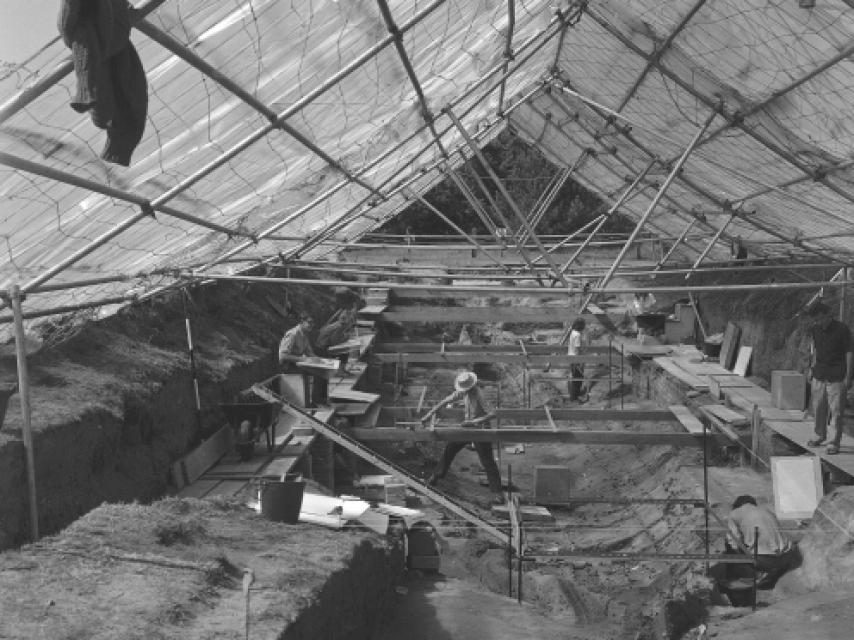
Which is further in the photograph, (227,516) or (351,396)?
(351,396)

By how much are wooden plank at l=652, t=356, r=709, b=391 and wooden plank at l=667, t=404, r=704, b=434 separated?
1418 mm

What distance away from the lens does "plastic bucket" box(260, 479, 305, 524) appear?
7.20 metres

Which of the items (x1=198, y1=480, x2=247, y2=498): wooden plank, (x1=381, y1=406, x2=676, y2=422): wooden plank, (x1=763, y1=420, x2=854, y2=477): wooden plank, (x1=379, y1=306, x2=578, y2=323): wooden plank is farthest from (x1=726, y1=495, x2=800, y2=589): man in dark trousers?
(x1=379, y1=306, x2=578, y2=323): wooden plank

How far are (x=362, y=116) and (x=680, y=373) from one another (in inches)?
348

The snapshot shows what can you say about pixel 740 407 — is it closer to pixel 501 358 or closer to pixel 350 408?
pixel 501 358

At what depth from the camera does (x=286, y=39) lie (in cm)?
611

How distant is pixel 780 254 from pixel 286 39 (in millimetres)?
9654

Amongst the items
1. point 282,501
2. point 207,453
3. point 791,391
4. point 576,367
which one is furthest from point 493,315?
point 282,501

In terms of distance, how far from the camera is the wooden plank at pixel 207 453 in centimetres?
975

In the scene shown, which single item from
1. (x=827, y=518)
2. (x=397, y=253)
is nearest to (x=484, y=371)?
(x=397, y=253)

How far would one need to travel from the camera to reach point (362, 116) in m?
8.60

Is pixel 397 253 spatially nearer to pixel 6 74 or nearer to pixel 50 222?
pixel 50 222

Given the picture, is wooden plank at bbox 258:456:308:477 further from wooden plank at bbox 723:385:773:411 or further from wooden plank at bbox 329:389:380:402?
wooden plank at bbox 723:385:773:411

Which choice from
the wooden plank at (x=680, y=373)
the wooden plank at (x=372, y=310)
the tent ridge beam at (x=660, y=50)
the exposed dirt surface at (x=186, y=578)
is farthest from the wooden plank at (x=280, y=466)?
the wooden plank at (x=372, y=310)
